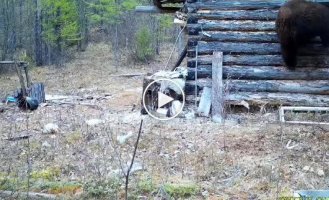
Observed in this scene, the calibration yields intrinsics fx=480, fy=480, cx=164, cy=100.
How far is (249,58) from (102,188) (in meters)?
5.94

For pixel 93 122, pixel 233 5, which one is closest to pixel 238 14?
pixel 233 5

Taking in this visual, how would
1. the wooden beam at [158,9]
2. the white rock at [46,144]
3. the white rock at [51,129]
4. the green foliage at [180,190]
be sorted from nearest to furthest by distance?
the green foliage at [180,190] < the white rock at [46,144] < the white rock at [51,129] < the wooden beam at [158,9]

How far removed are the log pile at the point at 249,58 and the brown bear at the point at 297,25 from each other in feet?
0.96

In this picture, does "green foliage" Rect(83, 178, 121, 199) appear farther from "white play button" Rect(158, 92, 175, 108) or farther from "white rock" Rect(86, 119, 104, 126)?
"white play button" Rect(158, 92, 175, 108)

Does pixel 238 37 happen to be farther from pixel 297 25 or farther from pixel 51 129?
pixel 51 129

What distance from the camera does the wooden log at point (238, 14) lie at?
10625 millimetres

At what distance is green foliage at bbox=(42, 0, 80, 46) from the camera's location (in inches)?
1009

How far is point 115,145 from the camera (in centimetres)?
752

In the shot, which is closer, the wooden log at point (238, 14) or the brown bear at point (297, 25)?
the brown bear at point (297, 25)

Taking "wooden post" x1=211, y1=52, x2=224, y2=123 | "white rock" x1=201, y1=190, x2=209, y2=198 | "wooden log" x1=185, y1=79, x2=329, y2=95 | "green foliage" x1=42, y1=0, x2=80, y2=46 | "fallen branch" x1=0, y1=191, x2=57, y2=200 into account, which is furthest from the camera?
"green foliage" x1=42, y1=0, x2=80, y2=46

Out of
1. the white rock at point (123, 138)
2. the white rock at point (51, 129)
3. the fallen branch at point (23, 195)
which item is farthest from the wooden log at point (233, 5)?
the fallen branch at point (23, 195)

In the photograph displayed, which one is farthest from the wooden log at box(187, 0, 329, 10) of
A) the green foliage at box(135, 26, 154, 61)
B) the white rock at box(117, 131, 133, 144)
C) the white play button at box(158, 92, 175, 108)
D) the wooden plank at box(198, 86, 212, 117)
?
the green foliage at box(135, 26, 154, 61)
